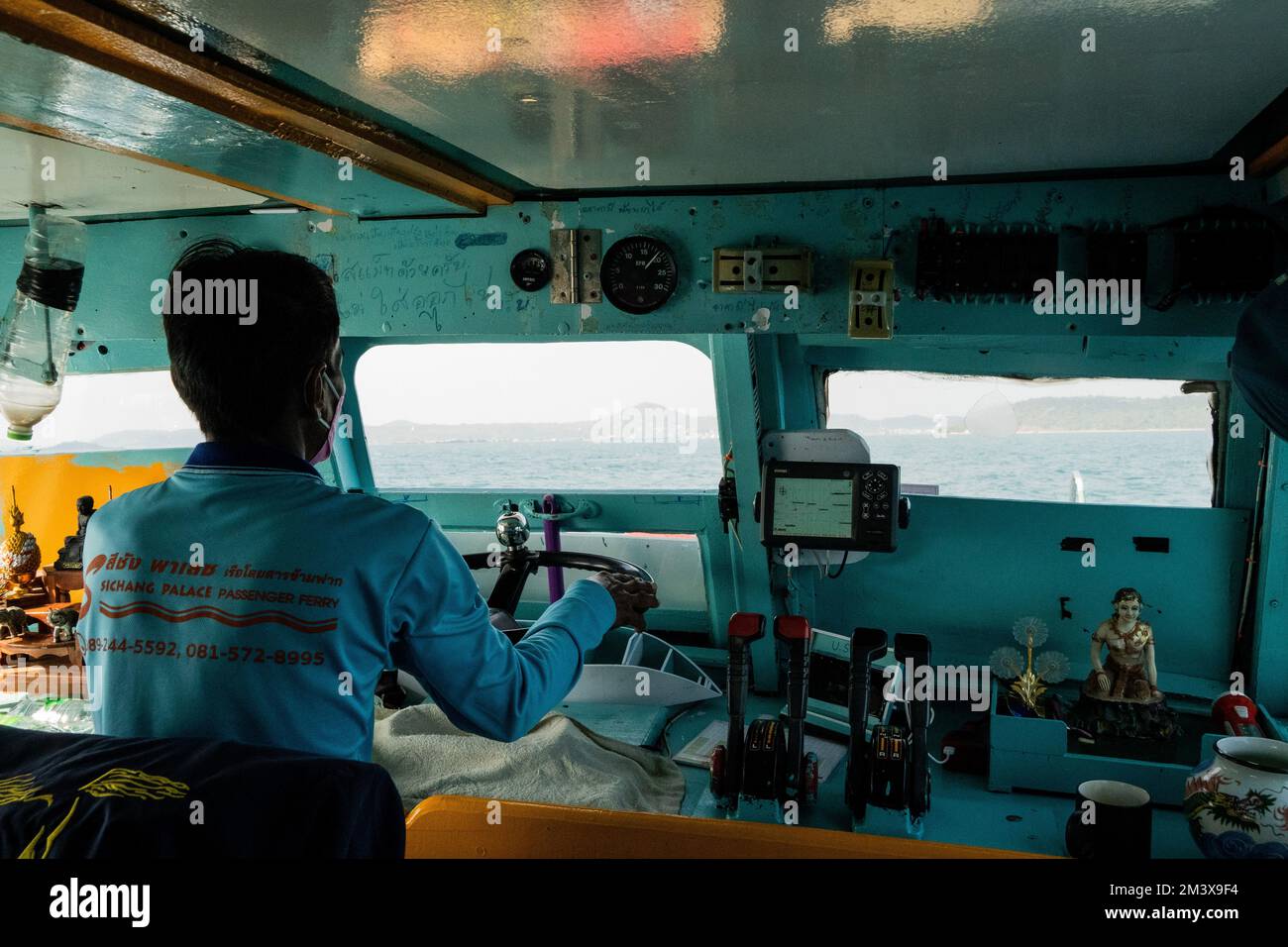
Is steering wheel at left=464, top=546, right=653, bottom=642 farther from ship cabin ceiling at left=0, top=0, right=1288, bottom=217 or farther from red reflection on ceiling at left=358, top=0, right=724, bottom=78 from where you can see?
red reflection on ceiling at left=358, top=0, right=724, bottom=78

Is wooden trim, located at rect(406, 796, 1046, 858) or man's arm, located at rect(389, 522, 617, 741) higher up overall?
man's arm, located at rect(389, 522, 617, 741)

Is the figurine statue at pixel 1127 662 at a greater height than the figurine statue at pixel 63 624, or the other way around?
the figurine statue at pixel 63 624

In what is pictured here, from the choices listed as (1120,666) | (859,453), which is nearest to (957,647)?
(1120,666)

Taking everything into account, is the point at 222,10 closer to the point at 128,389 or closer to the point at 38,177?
the point at 38,177

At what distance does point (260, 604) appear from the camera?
1.22 metres

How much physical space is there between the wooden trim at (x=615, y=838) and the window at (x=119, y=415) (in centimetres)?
357

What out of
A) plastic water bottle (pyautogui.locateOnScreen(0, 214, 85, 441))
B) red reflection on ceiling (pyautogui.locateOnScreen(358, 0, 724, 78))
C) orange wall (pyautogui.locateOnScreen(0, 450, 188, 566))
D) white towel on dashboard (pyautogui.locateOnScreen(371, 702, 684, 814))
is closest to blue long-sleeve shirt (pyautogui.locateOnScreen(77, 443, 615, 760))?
red reflection on ceiling (pyautogui.locateOnScreen(358, 0, 724, 78))

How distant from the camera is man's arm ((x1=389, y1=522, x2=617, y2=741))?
1.34 meters

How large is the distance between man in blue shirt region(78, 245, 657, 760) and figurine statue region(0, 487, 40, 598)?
306 centimetres

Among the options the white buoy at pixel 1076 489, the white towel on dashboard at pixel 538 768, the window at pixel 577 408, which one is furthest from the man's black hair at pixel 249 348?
the white buoy at pixel 1076 489

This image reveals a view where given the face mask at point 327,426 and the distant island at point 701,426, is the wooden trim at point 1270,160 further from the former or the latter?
the face mask at point 327,426

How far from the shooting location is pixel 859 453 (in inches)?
139

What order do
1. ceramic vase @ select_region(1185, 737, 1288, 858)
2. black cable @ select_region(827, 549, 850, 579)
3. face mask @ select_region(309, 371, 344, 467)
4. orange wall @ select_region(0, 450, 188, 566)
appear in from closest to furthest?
face mask @ select_region(309, 371, 344, 467), ceramic vase @ select_region(1185, 737, 1288, 858), black cable @ select_region(827, 549, 850, 579), orange wall @ select_region(0, 450, 188, 566)

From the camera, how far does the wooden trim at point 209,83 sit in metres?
1.57
